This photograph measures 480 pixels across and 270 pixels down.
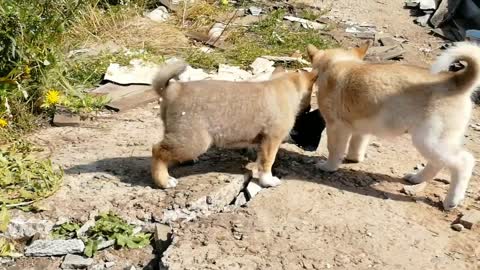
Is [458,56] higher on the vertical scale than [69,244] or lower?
higher

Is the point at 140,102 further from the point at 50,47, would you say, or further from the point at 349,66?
the point at 349,66

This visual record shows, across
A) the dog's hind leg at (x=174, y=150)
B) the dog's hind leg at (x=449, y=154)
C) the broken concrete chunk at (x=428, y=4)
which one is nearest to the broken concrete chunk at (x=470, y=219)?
the dog's hind leg at (x=449, y=154)

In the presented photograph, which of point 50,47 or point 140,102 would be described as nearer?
point 50,47

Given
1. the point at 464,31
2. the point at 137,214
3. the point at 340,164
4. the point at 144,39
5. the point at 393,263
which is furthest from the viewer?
the point at 464,31

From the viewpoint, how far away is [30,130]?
6445 millimetres

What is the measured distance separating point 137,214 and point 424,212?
2.31 m

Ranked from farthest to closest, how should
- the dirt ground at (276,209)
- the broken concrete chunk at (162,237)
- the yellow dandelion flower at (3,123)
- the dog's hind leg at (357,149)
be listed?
the yellow dandelion flower at (3,123) < the dog's hind leg at (357,149) < the broken concrete chunk at (162,237) < the dirt ground at (276,209)

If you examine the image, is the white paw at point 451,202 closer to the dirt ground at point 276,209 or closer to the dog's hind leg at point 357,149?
the dirt ground at point 276,209

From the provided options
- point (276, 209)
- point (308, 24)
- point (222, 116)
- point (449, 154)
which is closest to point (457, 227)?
point (449, 154)

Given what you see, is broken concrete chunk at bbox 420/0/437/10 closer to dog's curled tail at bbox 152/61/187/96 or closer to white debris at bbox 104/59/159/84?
white debris at bbox 104/59/159/84

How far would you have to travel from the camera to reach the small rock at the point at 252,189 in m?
5.35

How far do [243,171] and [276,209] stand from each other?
24.7 inches

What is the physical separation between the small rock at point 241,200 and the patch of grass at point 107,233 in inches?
31.0

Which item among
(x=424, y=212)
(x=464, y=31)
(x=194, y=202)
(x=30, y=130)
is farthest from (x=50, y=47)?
(x=464, y=31)
